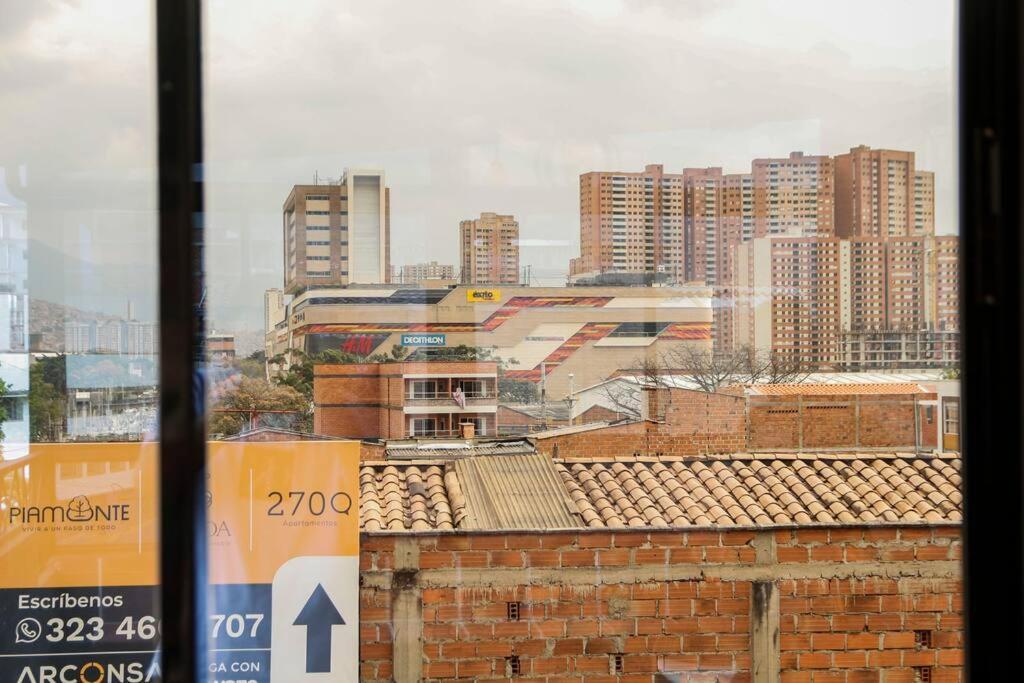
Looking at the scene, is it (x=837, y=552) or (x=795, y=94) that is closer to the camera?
(x=837, y=552)

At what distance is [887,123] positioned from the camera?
4.58m

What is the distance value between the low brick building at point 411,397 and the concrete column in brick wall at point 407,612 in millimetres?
594

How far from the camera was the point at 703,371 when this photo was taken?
4.44 metres

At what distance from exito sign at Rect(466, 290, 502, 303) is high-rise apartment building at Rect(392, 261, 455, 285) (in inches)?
6.7

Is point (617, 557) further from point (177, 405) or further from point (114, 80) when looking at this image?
point (177, 405)

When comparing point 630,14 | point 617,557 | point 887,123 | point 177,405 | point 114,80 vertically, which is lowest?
point 617,557

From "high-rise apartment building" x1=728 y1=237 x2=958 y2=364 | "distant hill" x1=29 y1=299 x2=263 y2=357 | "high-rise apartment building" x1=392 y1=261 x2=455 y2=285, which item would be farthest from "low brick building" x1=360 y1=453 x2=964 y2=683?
"distant hill" x1=29 y1=299 x2=263 y2=357

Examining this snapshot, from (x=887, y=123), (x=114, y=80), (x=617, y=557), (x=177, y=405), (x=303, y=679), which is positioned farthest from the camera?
(x=887, y=123)

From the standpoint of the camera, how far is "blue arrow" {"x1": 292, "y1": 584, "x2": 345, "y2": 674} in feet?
10.7

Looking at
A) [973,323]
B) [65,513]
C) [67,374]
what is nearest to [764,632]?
[65,513]

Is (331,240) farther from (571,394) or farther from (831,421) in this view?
(831,421)

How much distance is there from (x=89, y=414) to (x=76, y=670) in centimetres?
91

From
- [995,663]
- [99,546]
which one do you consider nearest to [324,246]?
[99,546]

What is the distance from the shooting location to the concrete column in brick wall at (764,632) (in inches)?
137
